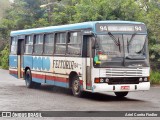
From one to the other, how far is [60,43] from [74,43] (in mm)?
1394

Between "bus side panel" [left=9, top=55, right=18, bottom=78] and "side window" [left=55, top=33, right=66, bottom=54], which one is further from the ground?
"side window" [left=55, top=33, right=66, bottom=54]

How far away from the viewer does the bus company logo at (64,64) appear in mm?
16856

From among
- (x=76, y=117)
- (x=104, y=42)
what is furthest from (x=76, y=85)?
(x=76, y=117)

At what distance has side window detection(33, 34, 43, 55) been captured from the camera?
20344mm

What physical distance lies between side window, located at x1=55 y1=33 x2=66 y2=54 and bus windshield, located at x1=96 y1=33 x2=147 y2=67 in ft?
9.13

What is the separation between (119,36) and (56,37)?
387 centimetres

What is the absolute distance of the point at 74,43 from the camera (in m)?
17.0

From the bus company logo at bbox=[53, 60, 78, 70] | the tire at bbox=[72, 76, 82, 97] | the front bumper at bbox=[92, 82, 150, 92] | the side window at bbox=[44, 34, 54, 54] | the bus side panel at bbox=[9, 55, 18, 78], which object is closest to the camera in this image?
the front bumper at bbox=[92, 82, 150, 92]

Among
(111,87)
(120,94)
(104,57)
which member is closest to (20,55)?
(120,94)

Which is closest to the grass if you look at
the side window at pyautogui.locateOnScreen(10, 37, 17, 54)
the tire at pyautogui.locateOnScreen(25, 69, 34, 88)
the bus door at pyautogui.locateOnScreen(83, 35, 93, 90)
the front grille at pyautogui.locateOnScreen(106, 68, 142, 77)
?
the tire at pyautogui.locateOnScreen(25, 69, 34, 88)

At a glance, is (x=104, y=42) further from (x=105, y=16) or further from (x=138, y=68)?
(x=105, y=16)

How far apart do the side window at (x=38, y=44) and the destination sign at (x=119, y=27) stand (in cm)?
526

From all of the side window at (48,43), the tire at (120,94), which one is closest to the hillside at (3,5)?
the side window at (48,43)

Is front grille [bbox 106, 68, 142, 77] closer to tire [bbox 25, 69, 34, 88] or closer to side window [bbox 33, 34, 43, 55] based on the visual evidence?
side window [bbox 33, 34, 43, 55]
